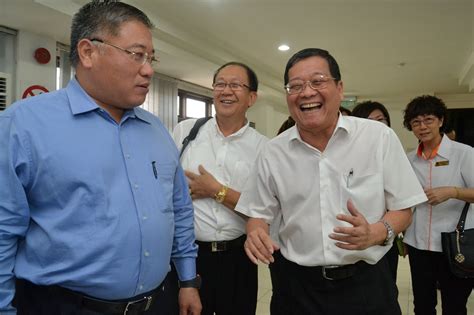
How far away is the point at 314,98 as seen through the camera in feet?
4.79

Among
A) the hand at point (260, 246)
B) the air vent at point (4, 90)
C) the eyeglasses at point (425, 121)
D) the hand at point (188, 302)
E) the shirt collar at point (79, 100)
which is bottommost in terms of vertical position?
the hand at point (188, 302)

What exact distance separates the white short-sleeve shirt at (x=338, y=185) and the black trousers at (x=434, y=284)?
116 cm

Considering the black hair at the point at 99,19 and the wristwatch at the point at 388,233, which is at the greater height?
the black hair at the point at 99,19

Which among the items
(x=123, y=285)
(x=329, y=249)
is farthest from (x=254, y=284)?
(x=123, y=285)

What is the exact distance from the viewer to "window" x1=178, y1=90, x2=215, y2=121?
748 centimetres

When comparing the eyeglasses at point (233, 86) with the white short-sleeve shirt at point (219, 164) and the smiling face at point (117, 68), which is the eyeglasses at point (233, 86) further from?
the smiling face at point (117, 68)

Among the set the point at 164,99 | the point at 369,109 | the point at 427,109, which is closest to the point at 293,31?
the point at 164,99

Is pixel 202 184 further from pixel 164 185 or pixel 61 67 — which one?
pixel 61 67

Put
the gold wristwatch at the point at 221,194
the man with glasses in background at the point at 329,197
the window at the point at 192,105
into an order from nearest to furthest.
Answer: the man with glasses in background at the point at 329,197 < the gold wristwatch at the point at 221,194 < the window at the point at 192,105

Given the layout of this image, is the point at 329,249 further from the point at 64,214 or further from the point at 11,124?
the point at 11,124

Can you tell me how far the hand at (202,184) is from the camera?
1812 millimetres

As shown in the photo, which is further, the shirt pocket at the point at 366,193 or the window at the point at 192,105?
the window at the point at 192,105

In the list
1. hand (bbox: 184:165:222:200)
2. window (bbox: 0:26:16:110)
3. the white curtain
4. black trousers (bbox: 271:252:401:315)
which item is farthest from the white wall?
Answer: black trousers (bbox: 271:252:401:315)

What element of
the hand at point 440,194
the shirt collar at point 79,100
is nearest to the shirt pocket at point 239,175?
the shirt collar at point 79,100
